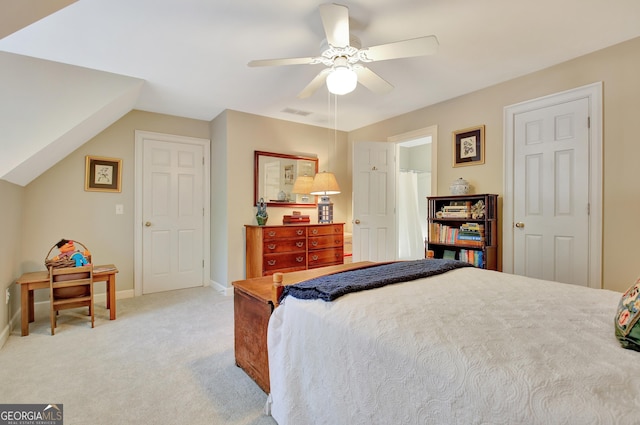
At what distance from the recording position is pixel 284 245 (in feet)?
12.6

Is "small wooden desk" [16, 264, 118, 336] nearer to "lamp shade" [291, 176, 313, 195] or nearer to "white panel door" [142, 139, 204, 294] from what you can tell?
A: "white panel door" [142, 139, 204, 294]

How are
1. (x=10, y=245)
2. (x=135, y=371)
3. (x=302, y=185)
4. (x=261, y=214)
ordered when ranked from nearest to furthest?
1. (x=135, y=371)
2. (x=10, y=245)
3. (x=261, y=214)
4. (x=302, y=185)

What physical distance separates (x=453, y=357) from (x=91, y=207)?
4167mm

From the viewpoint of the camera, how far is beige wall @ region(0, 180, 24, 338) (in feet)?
8.24

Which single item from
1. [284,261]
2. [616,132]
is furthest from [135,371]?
[616,132]

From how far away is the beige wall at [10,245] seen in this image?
251cm

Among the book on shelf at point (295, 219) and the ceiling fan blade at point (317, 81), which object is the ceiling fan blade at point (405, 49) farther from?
the book on shelf at point (295, 219)

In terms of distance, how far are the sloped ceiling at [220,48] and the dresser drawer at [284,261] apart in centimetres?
193

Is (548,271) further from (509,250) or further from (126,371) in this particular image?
(126,371)

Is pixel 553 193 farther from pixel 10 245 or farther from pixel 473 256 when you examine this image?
pixel 10 245

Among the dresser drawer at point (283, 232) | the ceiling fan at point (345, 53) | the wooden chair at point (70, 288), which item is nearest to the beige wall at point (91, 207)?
the wooden chair at point (70, 288)

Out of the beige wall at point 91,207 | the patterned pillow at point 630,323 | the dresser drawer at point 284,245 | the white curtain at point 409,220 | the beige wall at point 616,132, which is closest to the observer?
the patterned pillow at point 630,323

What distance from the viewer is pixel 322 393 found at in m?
1.27

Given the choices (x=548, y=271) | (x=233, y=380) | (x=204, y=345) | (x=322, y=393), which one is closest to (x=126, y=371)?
(x=204, y=345)
